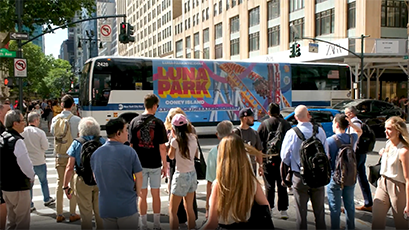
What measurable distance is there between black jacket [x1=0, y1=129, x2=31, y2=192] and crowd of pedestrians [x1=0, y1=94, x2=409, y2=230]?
1cm

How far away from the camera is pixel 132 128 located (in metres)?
5.35

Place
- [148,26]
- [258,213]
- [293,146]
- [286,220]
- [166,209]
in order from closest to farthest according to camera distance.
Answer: [258,213], [293,146], [286,220], [166,209], [148,26]

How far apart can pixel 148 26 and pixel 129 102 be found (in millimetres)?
80172

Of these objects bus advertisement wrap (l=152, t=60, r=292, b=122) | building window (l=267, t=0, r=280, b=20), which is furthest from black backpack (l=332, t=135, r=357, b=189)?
building window (l=267, t=0, r=280, b=20)

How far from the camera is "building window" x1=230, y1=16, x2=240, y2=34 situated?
50091mm

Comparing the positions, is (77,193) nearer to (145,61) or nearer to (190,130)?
(190,130)

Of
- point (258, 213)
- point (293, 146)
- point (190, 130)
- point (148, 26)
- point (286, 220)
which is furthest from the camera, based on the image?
point (148, 26)

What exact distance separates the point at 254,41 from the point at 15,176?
4379 cm

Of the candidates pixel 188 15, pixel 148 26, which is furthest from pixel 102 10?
pixel 188 15

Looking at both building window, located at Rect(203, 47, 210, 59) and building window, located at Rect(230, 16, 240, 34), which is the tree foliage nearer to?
building window, located at Rect(203, 47, 210, 59)

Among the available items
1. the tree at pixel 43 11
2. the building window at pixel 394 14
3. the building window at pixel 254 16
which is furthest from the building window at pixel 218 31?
the tree at pixel 43 11

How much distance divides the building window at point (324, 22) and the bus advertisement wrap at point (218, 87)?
18404 mm

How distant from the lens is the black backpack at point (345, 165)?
4.79 meters

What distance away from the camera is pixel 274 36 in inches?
1657
